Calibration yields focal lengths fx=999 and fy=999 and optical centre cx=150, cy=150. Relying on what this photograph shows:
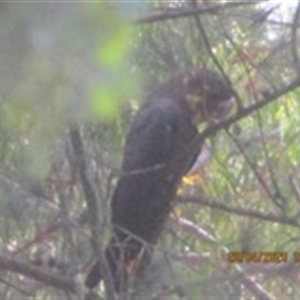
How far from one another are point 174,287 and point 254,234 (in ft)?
1.14

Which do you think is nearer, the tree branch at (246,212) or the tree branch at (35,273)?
the tree branch at (35,273)

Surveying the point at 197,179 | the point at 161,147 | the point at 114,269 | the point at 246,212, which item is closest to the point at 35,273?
→ the point at 114,269

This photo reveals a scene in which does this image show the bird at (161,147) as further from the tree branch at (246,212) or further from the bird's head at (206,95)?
the tree branch at (246,212)

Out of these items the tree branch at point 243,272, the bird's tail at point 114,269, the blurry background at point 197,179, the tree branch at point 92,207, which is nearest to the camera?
the tree branch at point 92,207

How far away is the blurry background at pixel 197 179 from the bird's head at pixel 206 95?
5cm

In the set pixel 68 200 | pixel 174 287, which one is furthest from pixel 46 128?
pixel 174 287

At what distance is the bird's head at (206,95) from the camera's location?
242cm

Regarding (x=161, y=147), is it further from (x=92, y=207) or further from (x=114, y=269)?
(x=92, y=207)

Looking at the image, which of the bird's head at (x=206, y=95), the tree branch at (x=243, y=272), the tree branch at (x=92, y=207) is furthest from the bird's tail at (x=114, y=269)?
the bird's head at (x=206, y=95)

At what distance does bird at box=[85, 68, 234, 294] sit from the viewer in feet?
8.36

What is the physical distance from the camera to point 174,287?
2191 mm

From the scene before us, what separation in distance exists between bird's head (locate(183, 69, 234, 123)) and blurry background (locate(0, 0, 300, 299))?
0.17 ft

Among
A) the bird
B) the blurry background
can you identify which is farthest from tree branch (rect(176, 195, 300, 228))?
the bird

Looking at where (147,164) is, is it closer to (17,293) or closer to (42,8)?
(17,293)
